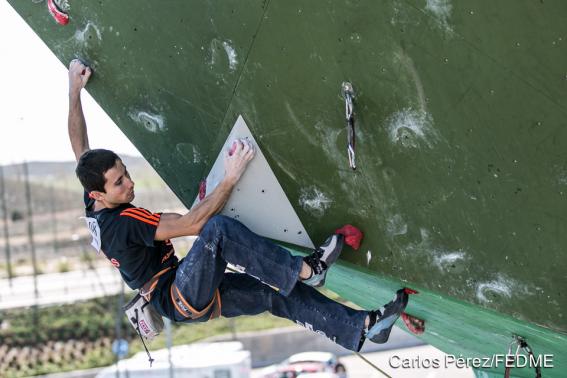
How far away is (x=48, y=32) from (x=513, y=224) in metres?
2.43

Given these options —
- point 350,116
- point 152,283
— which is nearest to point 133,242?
point 152,283

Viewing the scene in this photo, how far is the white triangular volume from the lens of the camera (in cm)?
357

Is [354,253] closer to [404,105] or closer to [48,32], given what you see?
[404,105]

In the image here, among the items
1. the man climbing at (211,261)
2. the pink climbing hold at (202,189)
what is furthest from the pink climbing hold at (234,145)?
the pink climbing hold at (202,189)

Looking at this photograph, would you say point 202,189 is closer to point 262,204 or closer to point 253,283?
point 262,204

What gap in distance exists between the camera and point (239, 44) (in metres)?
3.36

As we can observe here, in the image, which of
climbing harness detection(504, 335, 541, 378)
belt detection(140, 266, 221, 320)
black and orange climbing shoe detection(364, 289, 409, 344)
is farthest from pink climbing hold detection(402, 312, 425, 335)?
belt detection(140, 266, 221, 320)

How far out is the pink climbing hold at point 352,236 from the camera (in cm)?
341

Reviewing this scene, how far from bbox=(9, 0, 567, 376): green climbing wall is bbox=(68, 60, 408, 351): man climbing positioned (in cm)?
18

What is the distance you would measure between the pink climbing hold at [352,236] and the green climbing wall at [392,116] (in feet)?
0.11

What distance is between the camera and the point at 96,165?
3344 mm

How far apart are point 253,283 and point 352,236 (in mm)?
643

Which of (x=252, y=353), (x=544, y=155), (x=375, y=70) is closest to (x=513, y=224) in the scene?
(x=544, y=155)

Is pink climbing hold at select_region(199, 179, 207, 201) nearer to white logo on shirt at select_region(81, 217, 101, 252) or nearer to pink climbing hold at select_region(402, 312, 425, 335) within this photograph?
A: white logo on shirt at select_region(81, 217, 101, 252)
